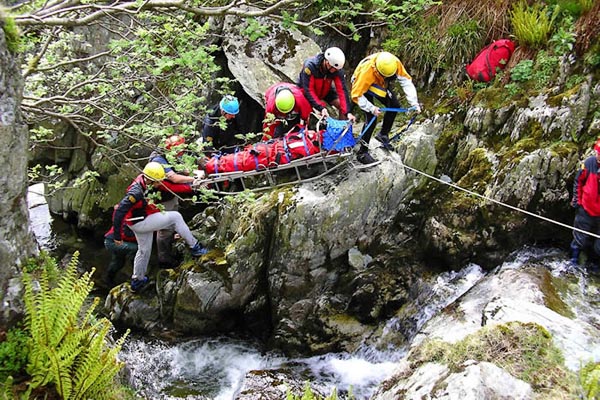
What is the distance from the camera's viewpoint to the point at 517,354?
4980mm

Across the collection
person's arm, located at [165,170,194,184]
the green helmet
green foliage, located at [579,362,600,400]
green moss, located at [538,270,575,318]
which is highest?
the green helmet

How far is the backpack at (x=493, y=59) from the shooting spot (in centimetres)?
996

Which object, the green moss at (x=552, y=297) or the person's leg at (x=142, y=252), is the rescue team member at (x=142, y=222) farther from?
the green moss at (x=552, y=297)

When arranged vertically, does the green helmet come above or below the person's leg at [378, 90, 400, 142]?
above

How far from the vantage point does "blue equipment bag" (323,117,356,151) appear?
26.6 ft

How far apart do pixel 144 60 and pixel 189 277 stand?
13.7 feet

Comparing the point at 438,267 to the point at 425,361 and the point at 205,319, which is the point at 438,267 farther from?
the point at 205,319

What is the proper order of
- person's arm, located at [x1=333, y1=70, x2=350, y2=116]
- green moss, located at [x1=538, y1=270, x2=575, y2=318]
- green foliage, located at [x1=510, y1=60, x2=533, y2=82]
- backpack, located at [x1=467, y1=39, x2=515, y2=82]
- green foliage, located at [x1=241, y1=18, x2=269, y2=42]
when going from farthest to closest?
backpack, located at [x1=467, y1=39, x2=515, y2=82] < green foliage, located at [x1=510, y1=60, x2=533, y2=82] < person's arm, located at [x1=333, y1=70, x2=350, y2=116] < green moss, located at [x1=538, y1=270, x2=575, y2=318] < green foliage, located at [x1=241, y1=18, x2=269, y2=42]

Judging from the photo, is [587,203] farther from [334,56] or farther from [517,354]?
A: [334,56]

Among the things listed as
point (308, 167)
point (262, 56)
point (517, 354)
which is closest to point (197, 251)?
point (308, 167)

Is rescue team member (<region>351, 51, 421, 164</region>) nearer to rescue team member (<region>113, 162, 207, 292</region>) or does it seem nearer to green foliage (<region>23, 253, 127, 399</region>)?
rescue team member (<region>113, 162, 207, 292</region>)

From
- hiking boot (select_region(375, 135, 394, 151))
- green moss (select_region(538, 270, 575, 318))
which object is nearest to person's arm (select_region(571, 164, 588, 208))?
green moss (select_region(538, 270, 575, 318))

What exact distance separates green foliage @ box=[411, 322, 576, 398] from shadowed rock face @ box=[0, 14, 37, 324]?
4.34 m

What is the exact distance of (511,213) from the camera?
8.48m
